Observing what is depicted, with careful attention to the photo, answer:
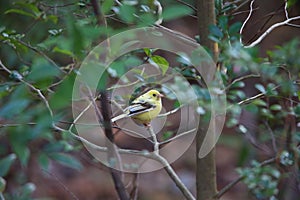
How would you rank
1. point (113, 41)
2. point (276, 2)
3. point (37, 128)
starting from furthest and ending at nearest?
point (276, 2), point (113, 41), point (37, 128)

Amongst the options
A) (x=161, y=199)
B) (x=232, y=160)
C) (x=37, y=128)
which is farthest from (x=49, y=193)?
(x=37, y=128)

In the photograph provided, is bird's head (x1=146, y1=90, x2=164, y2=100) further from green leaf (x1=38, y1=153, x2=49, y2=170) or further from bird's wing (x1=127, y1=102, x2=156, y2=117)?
green leaf (x1=38, y1=153, x2=49, y2=170)

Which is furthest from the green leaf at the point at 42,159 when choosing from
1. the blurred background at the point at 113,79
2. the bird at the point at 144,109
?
the bird at the point at 144,109

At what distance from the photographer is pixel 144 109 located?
1.00m

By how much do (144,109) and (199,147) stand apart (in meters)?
Answer: 0.12

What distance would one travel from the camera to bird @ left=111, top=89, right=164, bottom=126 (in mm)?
1002

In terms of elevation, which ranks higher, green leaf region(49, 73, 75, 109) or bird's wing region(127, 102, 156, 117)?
green leaf region(49, 73, 75, 109)

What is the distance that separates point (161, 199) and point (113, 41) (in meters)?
2.40

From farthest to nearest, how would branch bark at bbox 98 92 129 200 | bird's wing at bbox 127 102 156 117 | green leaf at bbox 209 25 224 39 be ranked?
bird's wing at bbox 127 102 156 117
green leaf at bbox 209 25 224 39
branch bark at bbox 98 92 129 200

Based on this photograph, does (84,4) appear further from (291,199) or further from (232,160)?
(232,160)

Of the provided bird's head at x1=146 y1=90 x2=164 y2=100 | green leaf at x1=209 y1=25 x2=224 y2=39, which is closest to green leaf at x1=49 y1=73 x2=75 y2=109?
green leaf at x1=209 y1=25 x2=224 y2=39

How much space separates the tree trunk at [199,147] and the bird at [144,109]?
10cm

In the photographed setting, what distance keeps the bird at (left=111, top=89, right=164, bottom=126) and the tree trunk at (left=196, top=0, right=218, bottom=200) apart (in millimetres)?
100

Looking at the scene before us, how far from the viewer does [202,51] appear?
2.93 ft
